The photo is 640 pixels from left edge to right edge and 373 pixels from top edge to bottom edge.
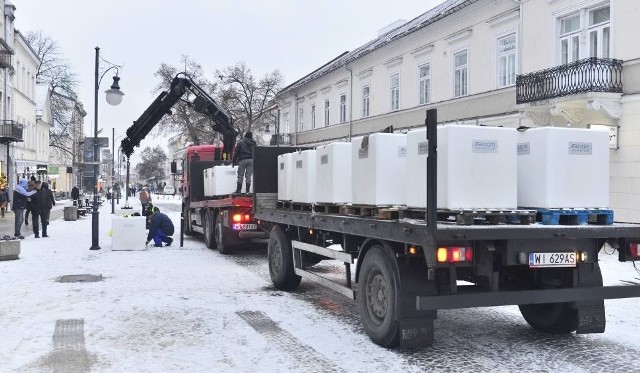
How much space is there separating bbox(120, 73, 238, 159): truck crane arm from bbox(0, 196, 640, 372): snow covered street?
26.3 feet

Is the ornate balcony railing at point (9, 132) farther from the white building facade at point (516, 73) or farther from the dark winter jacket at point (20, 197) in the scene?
the dark winter jacket at point (20, 197)

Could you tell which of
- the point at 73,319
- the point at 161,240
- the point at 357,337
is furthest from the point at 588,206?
the point at 161,240

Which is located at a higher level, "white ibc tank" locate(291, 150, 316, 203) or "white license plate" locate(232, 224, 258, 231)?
"white ibc tank" locate(291, 150, 316, 203)

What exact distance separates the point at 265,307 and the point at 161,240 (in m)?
8.81

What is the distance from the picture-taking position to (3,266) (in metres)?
12.1

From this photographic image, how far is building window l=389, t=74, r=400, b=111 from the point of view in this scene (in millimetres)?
27594

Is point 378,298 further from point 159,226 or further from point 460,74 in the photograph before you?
point 460,74

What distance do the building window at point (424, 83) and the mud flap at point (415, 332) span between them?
2004cm

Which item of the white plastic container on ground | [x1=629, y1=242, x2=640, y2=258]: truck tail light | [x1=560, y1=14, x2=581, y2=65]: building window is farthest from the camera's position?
[x1=560, y1=14, x2=581, y2=65]: building window

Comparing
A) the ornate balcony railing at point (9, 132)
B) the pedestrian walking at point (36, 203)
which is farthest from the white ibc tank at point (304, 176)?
the ornate balcony railing at point (9, 132)

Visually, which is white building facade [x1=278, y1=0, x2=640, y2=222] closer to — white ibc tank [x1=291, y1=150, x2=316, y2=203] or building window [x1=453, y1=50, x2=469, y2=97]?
building window [x1=453, y1=50, x2=469, y2=97]

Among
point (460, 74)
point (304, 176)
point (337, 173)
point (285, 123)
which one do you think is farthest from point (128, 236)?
point (285, 123)

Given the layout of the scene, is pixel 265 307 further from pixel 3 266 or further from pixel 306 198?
pixel 3 266

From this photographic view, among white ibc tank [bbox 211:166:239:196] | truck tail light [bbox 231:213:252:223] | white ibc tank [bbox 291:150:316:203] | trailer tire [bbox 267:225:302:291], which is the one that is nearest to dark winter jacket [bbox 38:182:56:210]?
white ibc tank [bbox 211:166:239:196]
